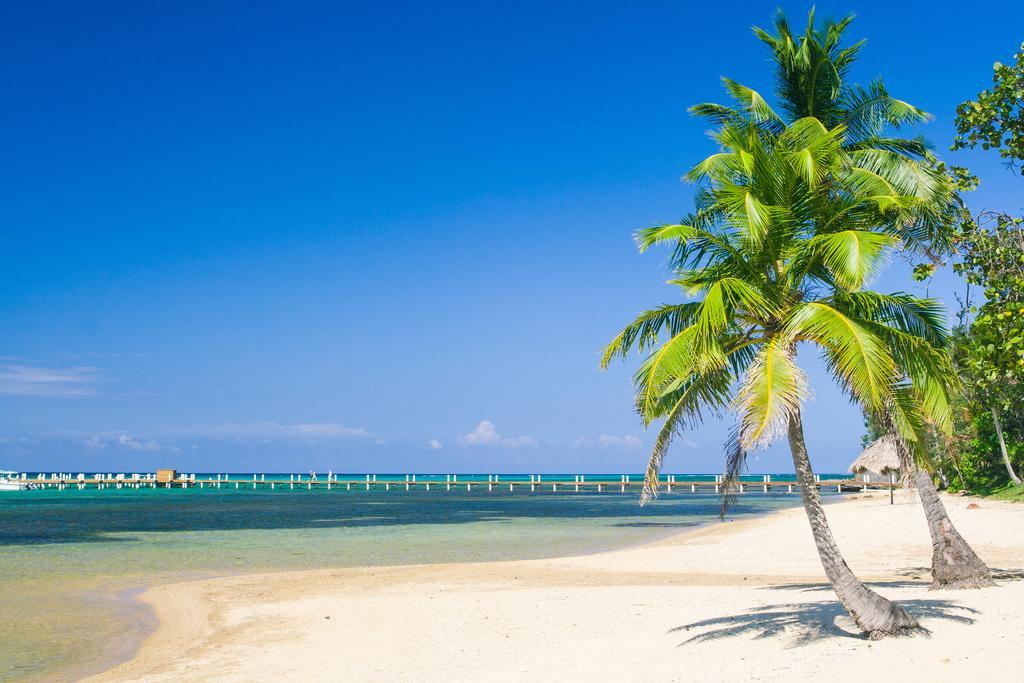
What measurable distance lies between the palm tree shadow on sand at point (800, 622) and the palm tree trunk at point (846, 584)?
0.83 feet

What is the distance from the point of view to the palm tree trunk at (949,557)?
11820mm

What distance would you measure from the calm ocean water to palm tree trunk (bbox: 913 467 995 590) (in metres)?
12.2

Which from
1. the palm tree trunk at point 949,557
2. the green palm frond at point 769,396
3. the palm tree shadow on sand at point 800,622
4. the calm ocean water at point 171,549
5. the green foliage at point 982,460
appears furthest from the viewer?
the green foliage at point 982,460

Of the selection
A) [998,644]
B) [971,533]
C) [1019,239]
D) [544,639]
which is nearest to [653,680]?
[544,639]

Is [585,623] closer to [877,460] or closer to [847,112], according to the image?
[847,112]

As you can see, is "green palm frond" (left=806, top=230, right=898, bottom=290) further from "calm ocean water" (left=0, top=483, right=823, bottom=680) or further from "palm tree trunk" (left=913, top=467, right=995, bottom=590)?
"calm ocean water" (left=0, top=483, right=823, bottom=680)

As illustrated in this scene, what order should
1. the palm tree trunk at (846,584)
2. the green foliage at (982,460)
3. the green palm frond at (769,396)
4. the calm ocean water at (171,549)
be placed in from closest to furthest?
the green palm frond at (769,396) < the palm tree trunk at (846,584) < the calm ocean water at (171,549) < the green foliage at (982,460)

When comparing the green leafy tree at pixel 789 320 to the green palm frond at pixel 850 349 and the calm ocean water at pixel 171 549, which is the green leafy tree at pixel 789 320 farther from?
the calm ocean water at pixel 171 549

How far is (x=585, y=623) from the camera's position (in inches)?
470

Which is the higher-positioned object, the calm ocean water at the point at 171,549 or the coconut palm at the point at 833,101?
the coconut palm at the point at 833,101

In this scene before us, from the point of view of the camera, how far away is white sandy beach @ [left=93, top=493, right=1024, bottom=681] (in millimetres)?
8578

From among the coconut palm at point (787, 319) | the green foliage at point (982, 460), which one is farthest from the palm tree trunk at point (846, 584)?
the green foliage at point (982, 460)

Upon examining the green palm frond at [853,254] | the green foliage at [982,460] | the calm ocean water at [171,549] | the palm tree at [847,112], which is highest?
the palm tree at [847,112]

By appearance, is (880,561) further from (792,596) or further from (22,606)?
(22,606)
